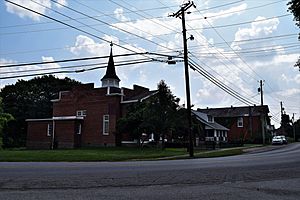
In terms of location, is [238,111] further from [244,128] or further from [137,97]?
[137,97]

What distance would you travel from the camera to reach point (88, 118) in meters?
53.3

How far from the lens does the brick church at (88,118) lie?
50.9m

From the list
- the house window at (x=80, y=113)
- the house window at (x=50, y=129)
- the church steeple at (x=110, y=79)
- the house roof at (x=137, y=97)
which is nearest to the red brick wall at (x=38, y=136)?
the house window at (x=50, y=129)

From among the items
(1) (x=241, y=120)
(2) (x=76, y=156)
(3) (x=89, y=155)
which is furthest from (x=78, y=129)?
(1) (x=241, y=120)

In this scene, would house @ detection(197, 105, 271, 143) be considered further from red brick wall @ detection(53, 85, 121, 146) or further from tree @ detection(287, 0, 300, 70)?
tree @ detection(287, 0, 300, 70)

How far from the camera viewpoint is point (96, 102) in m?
53.0

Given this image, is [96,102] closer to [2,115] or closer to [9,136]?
[2,115]

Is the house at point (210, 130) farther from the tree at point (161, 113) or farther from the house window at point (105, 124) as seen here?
the tree at point (161, 113)

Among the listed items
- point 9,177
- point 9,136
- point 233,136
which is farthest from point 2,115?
point 233,136

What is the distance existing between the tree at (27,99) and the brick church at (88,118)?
43.2 ft

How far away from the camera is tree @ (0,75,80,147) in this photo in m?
70.1

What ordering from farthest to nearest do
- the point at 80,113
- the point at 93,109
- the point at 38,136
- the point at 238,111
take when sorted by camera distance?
the point at 238,111
the point at 80,113
the point at 38,136
the point at 93,109

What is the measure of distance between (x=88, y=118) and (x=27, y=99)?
81.2ft

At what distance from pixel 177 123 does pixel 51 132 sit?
70.3 feet
